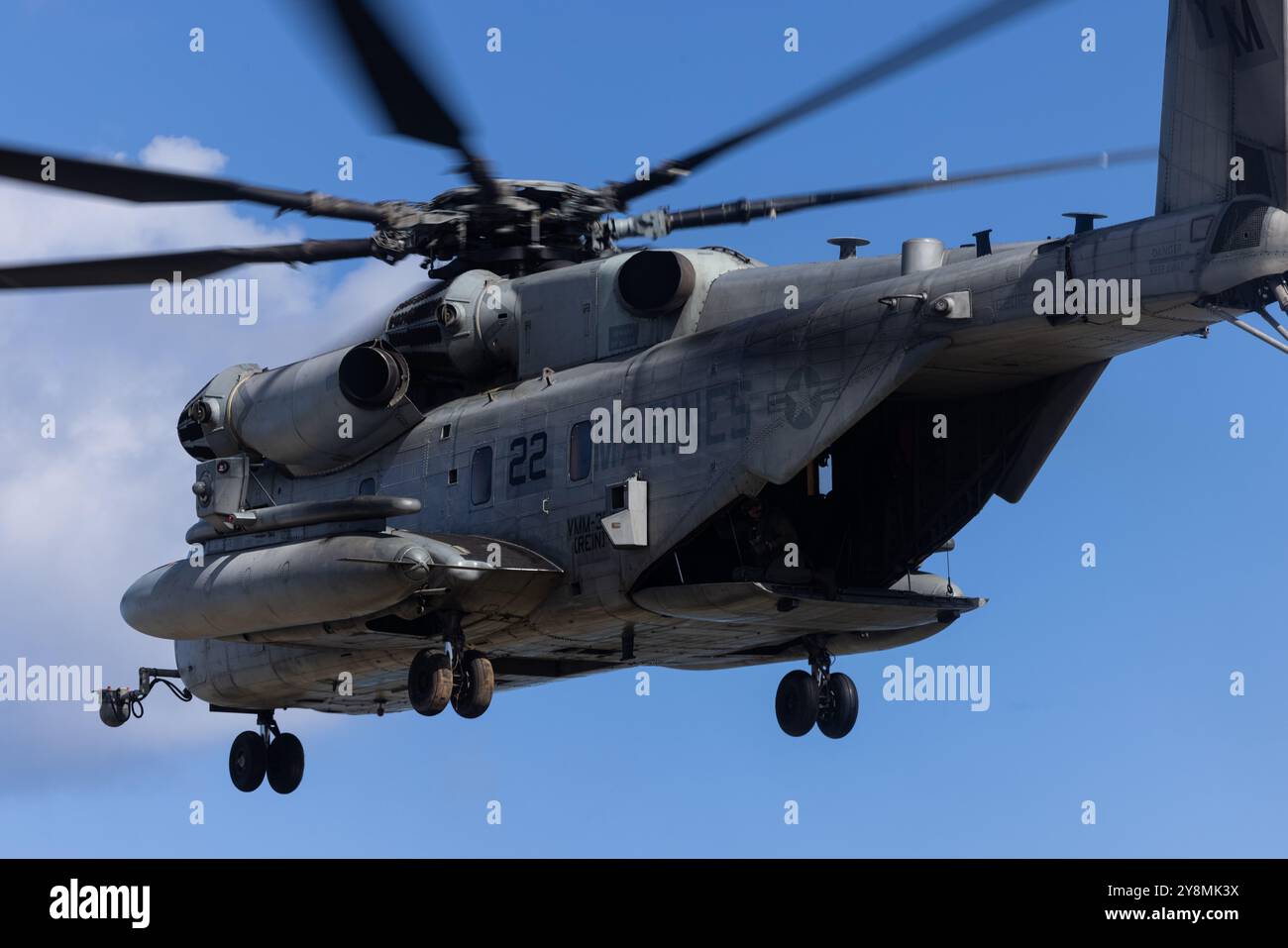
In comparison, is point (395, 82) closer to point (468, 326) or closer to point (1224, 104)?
point (468, 326)

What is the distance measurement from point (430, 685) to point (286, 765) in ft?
21.7

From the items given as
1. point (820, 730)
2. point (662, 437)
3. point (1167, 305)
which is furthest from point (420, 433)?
point (1167, 305)

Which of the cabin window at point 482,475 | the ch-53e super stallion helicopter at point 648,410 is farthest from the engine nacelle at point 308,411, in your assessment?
the cabin window at point 482,475

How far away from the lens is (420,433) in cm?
2964

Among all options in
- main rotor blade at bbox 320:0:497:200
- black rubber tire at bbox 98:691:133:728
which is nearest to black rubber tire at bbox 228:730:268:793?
black rubber tire at bbox 98:691:133:728

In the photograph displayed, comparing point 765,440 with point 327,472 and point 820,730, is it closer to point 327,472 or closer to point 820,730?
point 820,730

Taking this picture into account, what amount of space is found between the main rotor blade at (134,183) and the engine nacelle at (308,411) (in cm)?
248

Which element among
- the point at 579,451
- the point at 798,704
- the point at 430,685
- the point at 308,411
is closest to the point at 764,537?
the point at 579,451

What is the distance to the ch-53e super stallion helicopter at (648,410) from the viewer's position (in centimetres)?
2352

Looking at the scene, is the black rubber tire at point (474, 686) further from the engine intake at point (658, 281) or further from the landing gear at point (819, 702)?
the engine intake at point (658, 281)

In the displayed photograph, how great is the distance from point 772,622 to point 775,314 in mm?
3655

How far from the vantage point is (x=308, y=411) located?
30.3 metres

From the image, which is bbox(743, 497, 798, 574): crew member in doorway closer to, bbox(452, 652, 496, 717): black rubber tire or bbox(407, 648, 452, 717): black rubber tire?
bbox(452, 652, 496, 717): black rubber tire
